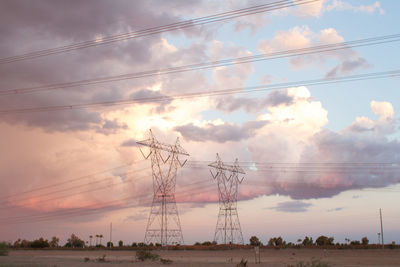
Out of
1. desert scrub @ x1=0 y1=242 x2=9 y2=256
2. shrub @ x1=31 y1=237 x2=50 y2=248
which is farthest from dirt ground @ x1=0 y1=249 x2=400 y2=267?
shrub @ x1=31 y1=237 x2=50 y2=248

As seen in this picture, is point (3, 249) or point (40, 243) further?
point (40, 243)

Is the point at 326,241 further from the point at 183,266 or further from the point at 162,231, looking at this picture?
the point at 183,266

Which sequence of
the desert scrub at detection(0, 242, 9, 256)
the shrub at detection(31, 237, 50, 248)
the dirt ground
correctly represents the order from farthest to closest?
1. the shrub at detection(31, 237, 50, 248)
2. the desert scrub at detection(0, 242, 9, 256)
3. the dirt ground

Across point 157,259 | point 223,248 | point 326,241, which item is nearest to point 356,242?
point 326,241

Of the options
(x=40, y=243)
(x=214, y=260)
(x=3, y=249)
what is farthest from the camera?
(x=40, y=243)

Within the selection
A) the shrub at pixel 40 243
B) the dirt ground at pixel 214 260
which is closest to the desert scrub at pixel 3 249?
the dirt ground at pixel 214 260

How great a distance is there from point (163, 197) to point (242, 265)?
45962 mm

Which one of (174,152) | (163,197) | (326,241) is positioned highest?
(174,152)

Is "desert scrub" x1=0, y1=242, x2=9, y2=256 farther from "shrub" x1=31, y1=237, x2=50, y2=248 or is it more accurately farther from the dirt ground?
"shrub" x1=31, y1=237, x2=50, y2=248

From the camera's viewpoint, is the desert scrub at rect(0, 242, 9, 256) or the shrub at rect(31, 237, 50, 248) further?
the shrub at rect(31, 237, 50, 248)

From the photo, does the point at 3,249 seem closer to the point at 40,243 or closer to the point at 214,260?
the point at 214,260

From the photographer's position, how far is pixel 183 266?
5566cm

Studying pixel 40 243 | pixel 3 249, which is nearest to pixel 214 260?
pixel 3 249

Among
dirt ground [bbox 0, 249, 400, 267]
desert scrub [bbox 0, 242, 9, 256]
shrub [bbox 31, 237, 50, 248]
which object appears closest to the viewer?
dirt ground [bbox 0, 249, 400, 267]
